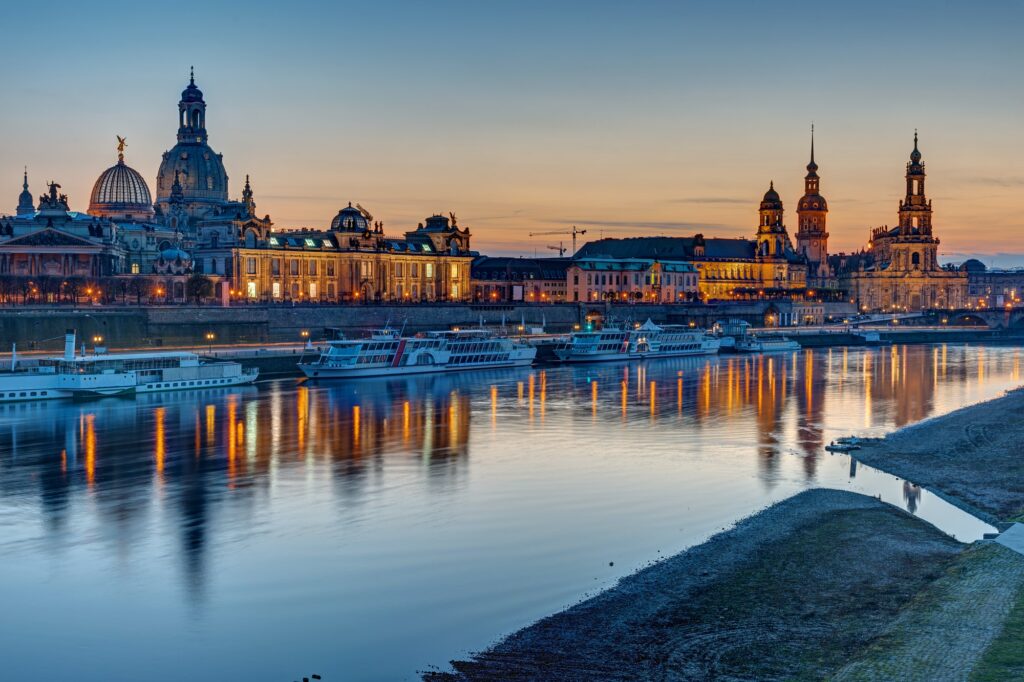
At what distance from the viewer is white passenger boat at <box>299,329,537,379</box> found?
74.9 m

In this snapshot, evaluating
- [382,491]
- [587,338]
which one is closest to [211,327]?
[587,338]

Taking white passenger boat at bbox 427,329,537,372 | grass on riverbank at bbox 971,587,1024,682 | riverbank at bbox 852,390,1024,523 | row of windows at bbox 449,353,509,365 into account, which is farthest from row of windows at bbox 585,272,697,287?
grass on riverbank at bbox 971,587,1024,682

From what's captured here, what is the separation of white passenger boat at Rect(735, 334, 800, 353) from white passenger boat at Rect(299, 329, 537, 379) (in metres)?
30.6

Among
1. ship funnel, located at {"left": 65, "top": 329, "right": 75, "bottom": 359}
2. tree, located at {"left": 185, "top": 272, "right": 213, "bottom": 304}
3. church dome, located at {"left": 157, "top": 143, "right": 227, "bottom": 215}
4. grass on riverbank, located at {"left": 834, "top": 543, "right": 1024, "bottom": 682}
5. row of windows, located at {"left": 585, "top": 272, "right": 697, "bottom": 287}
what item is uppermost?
church dome, located at {"left": 157, "top": 143, "right": 227, "bottom": 215}

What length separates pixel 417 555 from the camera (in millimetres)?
27828

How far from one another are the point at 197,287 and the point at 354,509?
85.6 meters

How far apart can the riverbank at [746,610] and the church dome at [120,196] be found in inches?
4894

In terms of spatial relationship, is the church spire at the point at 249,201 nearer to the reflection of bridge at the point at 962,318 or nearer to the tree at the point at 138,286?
the tree at the point at 138,286

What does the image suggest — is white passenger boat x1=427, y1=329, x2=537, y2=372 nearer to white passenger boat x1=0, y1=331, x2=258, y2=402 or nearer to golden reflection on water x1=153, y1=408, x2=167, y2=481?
white passenger boat x1=0, y1=331, x2=258, y2=402

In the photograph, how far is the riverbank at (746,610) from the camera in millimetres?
19953

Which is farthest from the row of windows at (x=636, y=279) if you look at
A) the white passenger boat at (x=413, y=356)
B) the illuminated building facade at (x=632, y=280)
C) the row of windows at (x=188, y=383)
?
the row of windows at (x=188, y=383)

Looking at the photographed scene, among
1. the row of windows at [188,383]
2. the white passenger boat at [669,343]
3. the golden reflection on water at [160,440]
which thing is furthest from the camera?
the white passenger boat at [669,343]

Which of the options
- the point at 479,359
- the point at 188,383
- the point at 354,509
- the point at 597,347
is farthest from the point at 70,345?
the point at 597,347

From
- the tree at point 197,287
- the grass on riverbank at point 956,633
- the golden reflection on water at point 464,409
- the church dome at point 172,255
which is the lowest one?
the grass on riverbank at point 956,633
